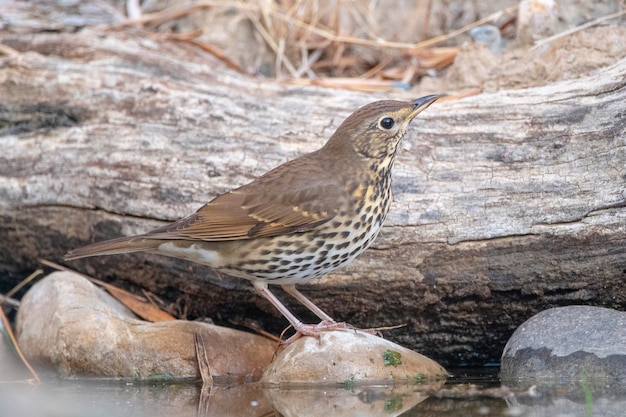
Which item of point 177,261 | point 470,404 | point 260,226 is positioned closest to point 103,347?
point 177,261

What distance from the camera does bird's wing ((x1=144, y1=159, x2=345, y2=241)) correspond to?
512 cm

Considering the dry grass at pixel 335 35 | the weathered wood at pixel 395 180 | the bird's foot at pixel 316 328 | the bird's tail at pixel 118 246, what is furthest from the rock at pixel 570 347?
the dry grass at pixel 335 35

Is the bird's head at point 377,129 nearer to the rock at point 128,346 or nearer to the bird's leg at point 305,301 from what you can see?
the bird's leg at point 305,301

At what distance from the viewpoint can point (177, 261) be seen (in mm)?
6000

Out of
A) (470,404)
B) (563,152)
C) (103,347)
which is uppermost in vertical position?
(563,152)

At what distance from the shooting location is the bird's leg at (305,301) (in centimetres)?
542

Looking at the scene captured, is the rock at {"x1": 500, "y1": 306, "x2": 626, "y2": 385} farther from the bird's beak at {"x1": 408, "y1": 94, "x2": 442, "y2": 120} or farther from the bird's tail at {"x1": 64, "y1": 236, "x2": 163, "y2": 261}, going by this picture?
the bird's tail at {"x1": 64, "y1": 236, "x2": 163, "y2": 261}

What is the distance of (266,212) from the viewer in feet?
17.1

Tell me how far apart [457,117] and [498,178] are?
0.59 meters

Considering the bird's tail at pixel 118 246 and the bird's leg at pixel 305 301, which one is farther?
the bird's leg at pixel 305 301

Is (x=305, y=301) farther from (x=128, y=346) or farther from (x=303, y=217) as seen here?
(x=128, y=346)

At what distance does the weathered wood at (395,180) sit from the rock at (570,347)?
33 centimetres

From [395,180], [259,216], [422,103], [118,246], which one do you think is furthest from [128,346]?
[422,103]

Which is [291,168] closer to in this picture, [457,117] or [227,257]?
[227,257]
